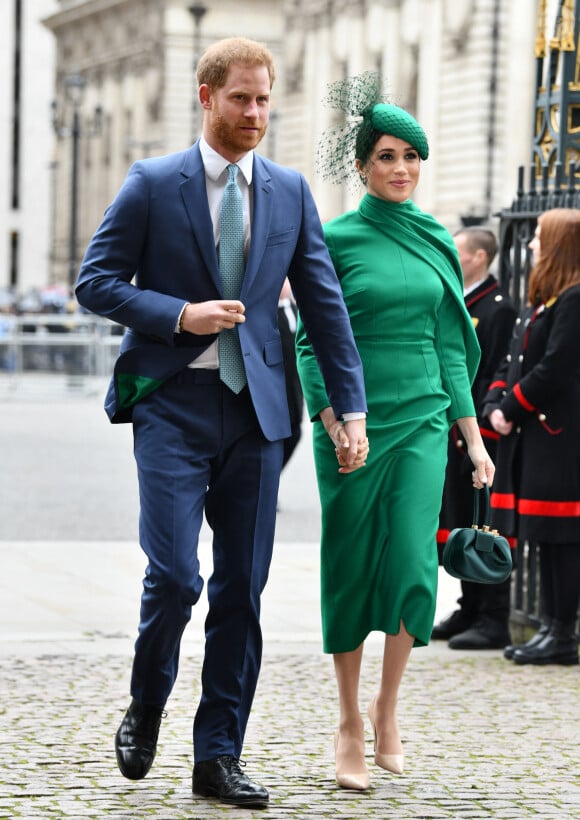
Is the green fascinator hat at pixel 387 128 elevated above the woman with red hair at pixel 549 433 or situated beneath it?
elevated above

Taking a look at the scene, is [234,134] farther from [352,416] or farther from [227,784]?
[227,784]

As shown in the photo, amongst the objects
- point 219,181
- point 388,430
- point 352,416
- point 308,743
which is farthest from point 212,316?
point 308,743

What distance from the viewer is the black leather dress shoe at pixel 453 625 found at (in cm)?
786

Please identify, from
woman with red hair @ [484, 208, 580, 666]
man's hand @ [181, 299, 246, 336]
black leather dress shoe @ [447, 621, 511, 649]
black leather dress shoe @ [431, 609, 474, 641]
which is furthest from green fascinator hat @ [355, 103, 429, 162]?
black leather dress shoe @ [431, 609, 474, 641]

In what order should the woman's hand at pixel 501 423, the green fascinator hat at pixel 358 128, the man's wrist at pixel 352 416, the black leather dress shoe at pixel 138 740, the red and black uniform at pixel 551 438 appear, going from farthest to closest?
the woman's hand at pixel 501 423 < the red and black uniform at pixel 551 438 < the green fascinator hat at pixel 358 128 < the man's wrist at pixel 352 416 < the black leather dress shoe at pixel 138 740

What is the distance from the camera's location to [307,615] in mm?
8406

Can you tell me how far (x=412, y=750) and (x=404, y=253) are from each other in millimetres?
1520

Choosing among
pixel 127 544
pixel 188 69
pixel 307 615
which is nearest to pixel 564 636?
pixel 307 615

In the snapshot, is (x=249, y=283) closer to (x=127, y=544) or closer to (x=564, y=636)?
(x=564, y=636)

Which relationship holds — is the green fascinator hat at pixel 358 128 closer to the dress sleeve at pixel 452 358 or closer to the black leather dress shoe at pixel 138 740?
the dress sleeve at pixel 452 358

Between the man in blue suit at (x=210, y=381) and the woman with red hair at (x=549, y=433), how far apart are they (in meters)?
2.44

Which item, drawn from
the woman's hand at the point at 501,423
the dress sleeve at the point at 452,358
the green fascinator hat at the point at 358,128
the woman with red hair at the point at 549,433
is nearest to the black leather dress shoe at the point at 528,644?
the woman with red hair at the point at 549,433

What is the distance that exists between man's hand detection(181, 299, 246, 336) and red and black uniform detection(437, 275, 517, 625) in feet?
10.2

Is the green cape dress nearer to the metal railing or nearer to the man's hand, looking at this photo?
the man's hand
